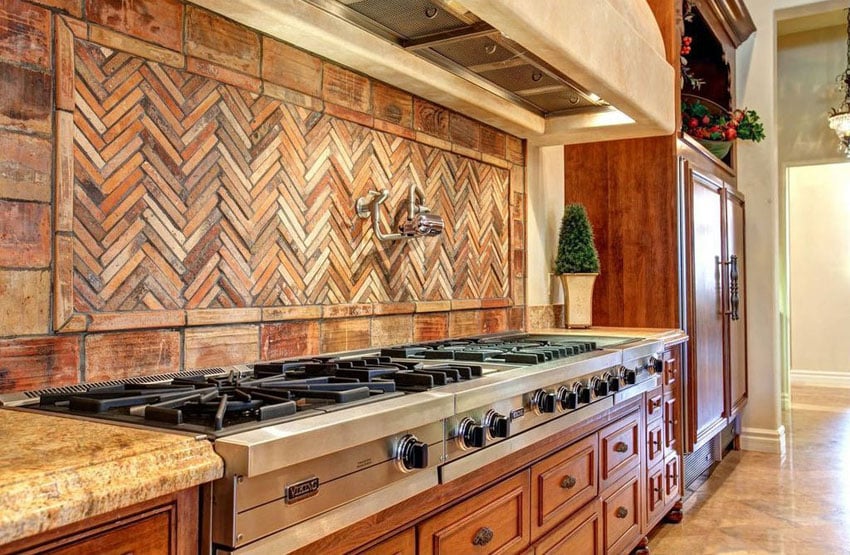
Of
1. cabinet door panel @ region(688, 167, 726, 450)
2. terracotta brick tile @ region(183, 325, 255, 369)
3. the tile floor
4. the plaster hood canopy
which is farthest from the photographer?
cabinet door panel @ region(688, 167, 726, 450)

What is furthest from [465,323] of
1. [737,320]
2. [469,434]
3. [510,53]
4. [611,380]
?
[737,320]

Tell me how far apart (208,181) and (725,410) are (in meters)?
3.58

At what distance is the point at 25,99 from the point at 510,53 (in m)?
1.38

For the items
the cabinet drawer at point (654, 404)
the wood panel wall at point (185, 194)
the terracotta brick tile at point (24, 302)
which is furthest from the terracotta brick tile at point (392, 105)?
the cabinet drawer at point (654, 404)

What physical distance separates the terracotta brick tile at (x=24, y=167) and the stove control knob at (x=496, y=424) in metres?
1.01

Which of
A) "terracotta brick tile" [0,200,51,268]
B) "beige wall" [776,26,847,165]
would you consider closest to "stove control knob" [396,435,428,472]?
"terracotta brick tile" [0,200,51,268]

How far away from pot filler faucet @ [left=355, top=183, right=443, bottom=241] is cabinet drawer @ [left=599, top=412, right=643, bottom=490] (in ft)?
2.90

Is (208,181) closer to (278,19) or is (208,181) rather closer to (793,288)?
(278,19)

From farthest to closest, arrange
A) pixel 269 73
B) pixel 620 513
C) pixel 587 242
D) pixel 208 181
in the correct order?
pixel 587 242
pixel 620 513
pixel 269 73
pixel 208 181

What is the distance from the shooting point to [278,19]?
173cm

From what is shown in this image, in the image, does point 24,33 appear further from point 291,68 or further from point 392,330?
point 392,330

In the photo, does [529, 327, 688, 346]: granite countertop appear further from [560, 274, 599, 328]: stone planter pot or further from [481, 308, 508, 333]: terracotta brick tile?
[481, 308, 508, 333]: terracotta brick tile

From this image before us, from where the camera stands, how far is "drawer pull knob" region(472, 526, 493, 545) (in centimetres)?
152

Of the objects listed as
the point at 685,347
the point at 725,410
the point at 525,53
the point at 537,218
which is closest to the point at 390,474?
the point at 525,53
